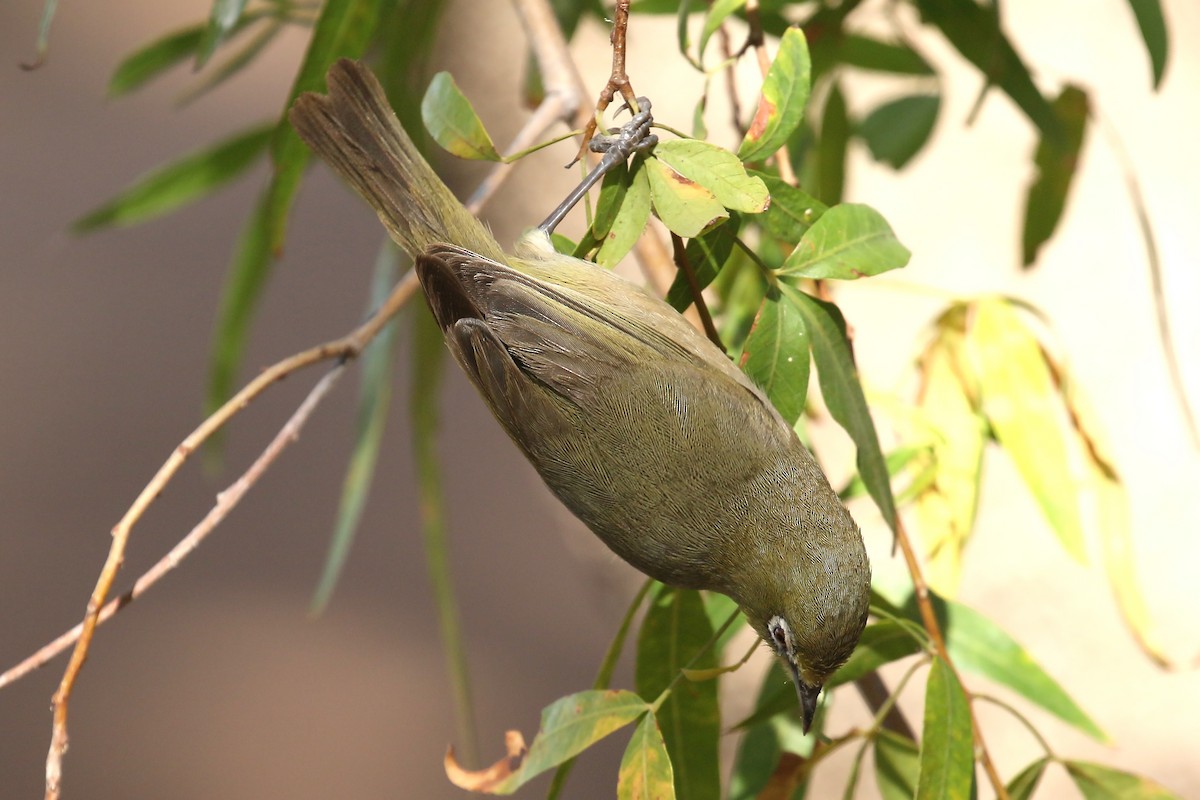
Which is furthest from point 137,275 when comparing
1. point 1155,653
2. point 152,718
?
point 1155,653

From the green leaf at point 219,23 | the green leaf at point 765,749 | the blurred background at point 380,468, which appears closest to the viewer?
the green leaf at point 219,23

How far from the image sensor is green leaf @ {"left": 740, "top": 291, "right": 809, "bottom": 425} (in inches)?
44.4

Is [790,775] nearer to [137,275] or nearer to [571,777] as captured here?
[571,777]

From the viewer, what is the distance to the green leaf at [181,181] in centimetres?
206

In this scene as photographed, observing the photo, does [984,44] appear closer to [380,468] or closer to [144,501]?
[144,501]

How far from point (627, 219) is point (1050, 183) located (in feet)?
4.03

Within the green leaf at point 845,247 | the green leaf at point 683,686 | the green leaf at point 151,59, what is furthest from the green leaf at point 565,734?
the green leaf at point 151,59

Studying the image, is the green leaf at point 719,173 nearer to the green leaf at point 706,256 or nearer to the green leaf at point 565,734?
the green leaf at point 706,256

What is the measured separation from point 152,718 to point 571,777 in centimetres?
111

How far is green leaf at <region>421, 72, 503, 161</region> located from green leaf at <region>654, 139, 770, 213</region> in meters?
0.17

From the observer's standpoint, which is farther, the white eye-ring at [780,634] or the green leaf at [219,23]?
the green leaf at [219,23]

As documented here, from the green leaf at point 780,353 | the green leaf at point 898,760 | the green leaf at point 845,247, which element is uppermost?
the green leaf at point 845,247

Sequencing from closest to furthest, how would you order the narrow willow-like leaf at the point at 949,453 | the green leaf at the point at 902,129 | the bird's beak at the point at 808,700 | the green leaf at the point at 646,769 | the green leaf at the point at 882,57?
the green leaf at the point at 646,769 < the bird's beak at the point at 808,700 < the narrow willow-like leaf at the point at 949,453 < the green leaf at the point at 882,57 < the green leaf at the point at 902,129

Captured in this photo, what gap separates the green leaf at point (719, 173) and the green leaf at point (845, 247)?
0.38ft
